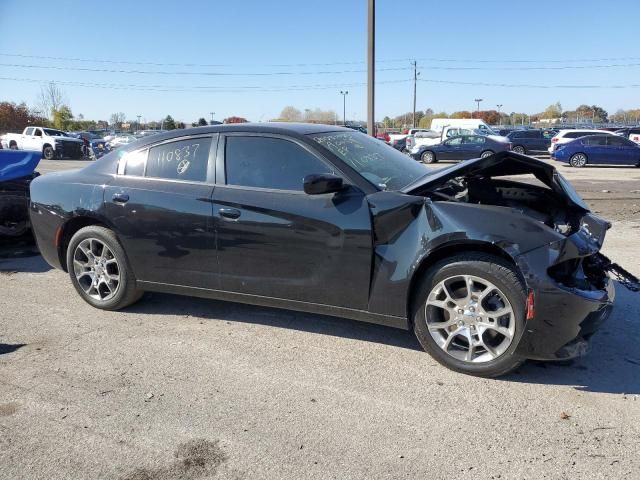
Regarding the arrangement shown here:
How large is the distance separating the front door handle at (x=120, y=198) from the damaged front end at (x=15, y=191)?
10.4ft

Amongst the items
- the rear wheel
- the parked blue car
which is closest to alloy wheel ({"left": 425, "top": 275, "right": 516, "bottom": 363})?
the parked blue car

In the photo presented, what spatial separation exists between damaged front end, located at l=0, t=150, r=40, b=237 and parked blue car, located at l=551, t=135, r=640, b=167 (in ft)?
70.5

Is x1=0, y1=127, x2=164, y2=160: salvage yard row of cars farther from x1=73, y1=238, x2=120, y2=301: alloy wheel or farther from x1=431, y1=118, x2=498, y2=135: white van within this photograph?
x1=73, y1=238, x2=120, y2=301: alloy wheel

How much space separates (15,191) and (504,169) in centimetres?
603

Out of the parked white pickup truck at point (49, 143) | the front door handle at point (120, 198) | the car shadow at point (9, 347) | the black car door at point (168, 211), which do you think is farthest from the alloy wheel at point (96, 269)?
the parked white pickup truck at point (49, 143)

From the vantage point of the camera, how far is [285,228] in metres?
3.83

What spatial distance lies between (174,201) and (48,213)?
1.46 meters

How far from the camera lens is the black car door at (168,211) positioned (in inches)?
165

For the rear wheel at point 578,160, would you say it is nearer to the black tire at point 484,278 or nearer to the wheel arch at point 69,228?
the black tire at point 484,278

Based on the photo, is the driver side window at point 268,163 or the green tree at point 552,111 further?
the green tree at point 552,111

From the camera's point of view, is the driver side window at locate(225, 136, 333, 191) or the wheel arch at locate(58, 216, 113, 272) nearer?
the driver side window at locate(225, 136, 333, 191)

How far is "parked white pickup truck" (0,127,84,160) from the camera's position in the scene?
29828 millimetres

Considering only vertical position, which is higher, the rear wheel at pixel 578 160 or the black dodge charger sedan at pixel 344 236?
the black dodge charger sedan at pixel 344 236

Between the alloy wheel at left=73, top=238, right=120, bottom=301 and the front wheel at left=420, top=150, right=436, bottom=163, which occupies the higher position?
the alloy wheel at left=73, top=238, right=120, bottom=301
